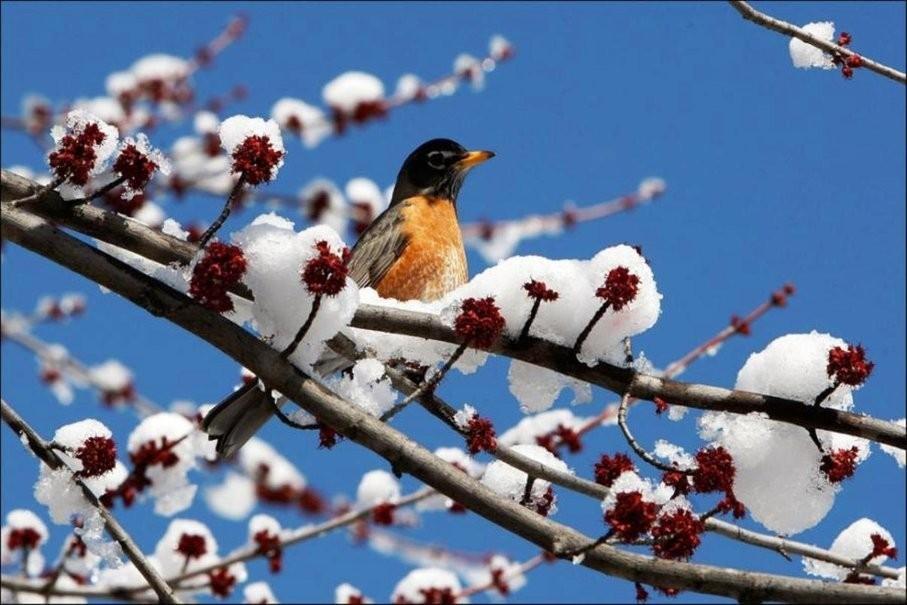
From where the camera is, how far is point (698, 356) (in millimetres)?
6402

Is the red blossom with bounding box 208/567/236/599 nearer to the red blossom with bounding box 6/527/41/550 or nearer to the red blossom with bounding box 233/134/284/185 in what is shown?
the red blossom with bounding box 6/527/41/550

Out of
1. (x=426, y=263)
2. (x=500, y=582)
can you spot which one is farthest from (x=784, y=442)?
(x=500, y=582)

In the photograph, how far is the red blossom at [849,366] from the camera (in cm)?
266

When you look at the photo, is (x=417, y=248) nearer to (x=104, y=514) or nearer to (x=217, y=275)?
(x=104, y=514)

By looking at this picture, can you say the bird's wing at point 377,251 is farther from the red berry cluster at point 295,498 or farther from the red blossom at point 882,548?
the red berry cluster at point 295,498

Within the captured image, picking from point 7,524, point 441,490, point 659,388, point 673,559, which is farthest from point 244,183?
→ point 7,524

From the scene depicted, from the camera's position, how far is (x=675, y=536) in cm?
237

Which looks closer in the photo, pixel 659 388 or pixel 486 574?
pixel 659 388

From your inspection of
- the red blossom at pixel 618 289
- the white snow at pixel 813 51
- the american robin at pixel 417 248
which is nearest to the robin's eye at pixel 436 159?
the american robin at pixel 417 248

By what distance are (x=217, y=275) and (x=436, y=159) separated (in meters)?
4.79

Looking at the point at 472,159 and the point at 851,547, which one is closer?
the point at 851,547

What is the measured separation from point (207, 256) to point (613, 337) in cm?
93

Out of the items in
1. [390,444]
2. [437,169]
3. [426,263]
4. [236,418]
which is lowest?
[390,444]

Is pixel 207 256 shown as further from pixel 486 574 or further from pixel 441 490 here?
pixel 486 574
